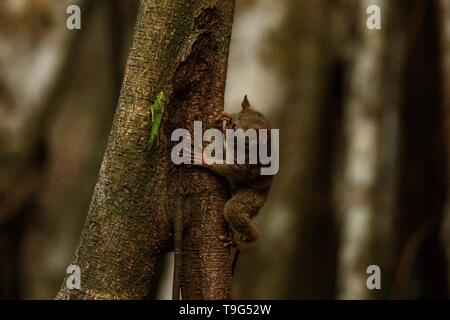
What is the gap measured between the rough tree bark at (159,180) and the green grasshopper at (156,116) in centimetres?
2

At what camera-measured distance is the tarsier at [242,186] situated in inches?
132

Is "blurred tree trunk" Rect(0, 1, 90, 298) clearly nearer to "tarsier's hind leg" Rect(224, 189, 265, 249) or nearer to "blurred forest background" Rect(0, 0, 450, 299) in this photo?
"blurred forest background" Rect(0, 0, 450, 299)

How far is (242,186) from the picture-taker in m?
3.48

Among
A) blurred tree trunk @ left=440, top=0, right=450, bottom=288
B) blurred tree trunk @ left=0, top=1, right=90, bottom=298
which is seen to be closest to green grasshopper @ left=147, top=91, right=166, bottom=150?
blurred tree trunk @ left=440, top=0, right=450, bottom=288

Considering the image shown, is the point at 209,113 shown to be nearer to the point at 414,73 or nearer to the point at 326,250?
the point at 414,73

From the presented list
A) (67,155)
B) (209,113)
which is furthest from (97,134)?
(209,113)

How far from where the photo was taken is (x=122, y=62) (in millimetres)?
7496

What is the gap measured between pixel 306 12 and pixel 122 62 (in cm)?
189

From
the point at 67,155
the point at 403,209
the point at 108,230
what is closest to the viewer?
the point at 108,230

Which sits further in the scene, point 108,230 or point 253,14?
point 253,14

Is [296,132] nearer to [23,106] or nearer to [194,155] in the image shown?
[23,106]

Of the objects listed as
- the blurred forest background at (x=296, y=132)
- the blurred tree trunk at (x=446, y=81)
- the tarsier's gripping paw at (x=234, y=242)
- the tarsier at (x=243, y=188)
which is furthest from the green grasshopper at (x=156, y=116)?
the blurred tree trunk at (x=446, y=81)

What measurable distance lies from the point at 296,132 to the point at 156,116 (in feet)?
15.5

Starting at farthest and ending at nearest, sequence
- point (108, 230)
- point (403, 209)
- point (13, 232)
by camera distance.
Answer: point (13, 232) → point (403, 209) → point (108, 230)
